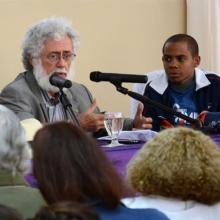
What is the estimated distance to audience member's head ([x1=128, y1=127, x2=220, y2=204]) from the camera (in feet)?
4.58

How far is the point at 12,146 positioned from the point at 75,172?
351 mm

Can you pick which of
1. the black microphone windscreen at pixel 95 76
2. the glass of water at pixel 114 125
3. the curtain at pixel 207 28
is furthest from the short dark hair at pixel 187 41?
the black microphone windscreen at pixel 95 76

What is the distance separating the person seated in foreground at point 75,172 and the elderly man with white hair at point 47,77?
4.72 feet

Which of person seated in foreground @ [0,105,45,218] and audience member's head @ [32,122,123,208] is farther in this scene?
person seated in foreground @ [0,105,45,218]

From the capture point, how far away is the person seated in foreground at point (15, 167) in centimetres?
146

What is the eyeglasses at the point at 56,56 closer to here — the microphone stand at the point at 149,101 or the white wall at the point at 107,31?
the white wall at the point at 107,31

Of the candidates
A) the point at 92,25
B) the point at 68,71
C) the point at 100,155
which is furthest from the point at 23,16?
the point at 100,155

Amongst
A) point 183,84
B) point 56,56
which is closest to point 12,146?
point 56,56

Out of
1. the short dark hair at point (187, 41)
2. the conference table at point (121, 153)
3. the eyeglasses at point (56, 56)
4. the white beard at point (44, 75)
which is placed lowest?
the conference table at point (121, 153)

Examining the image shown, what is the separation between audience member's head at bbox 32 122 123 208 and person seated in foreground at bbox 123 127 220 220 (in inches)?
7.1

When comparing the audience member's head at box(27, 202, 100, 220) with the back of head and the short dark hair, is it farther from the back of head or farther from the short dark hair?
the short dark hair

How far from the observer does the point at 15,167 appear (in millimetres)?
1525

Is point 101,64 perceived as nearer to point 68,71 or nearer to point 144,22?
point 144,22

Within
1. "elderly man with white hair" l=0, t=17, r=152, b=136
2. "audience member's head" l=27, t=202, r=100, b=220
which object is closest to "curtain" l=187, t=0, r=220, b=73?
"elderly man with white hair" l=0, t=17, r=152, b=136
